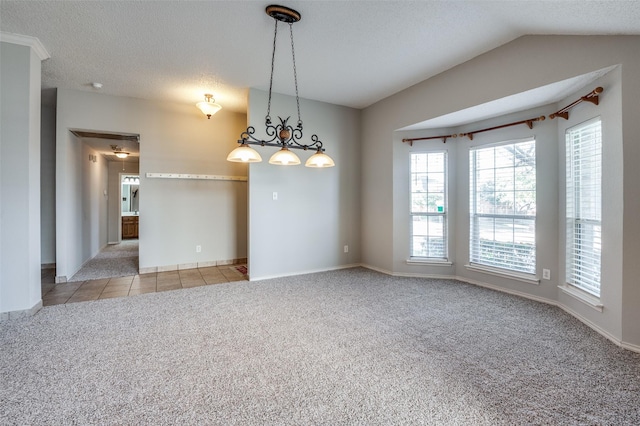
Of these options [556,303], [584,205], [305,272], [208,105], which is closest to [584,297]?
[556,303]

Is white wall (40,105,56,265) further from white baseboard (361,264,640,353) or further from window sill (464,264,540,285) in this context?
window sill (464,264,540,285)

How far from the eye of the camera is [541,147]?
3.54 meters

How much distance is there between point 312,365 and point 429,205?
3.30 meters

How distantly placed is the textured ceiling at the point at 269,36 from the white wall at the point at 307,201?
29.3 inches

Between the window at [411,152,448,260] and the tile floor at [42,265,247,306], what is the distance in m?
2.83

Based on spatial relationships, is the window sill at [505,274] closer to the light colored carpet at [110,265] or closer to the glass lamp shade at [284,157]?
the glass lamp shade at [284,157]

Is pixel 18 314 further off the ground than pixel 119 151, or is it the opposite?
pixel 119 151

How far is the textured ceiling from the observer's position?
2.52m

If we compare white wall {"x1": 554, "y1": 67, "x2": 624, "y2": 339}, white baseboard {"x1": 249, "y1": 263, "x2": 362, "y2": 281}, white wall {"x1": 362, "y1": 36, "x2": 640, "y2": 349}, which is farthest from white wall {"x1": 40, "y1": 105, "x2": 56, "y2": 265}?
white wall {"x1": 554, "y1": 67, "x2": 624, "y2": 339}

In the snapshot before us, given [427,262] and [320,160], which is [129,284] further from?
[427,262]

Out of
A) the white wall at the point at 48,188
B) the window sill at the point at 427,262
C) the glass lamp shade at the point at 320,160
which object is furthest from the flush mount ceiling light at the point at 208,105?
the window sill at the point at 427,262

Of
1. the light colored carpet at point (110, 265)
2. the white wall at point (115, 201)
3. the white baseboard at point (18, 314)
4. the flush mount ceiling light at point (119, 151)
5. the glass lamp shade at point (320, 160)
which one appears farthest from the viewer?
the white wall at point (115, 201)

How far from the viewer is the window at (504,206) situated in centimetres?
369

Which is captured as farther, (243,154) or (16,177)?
(16,177)
